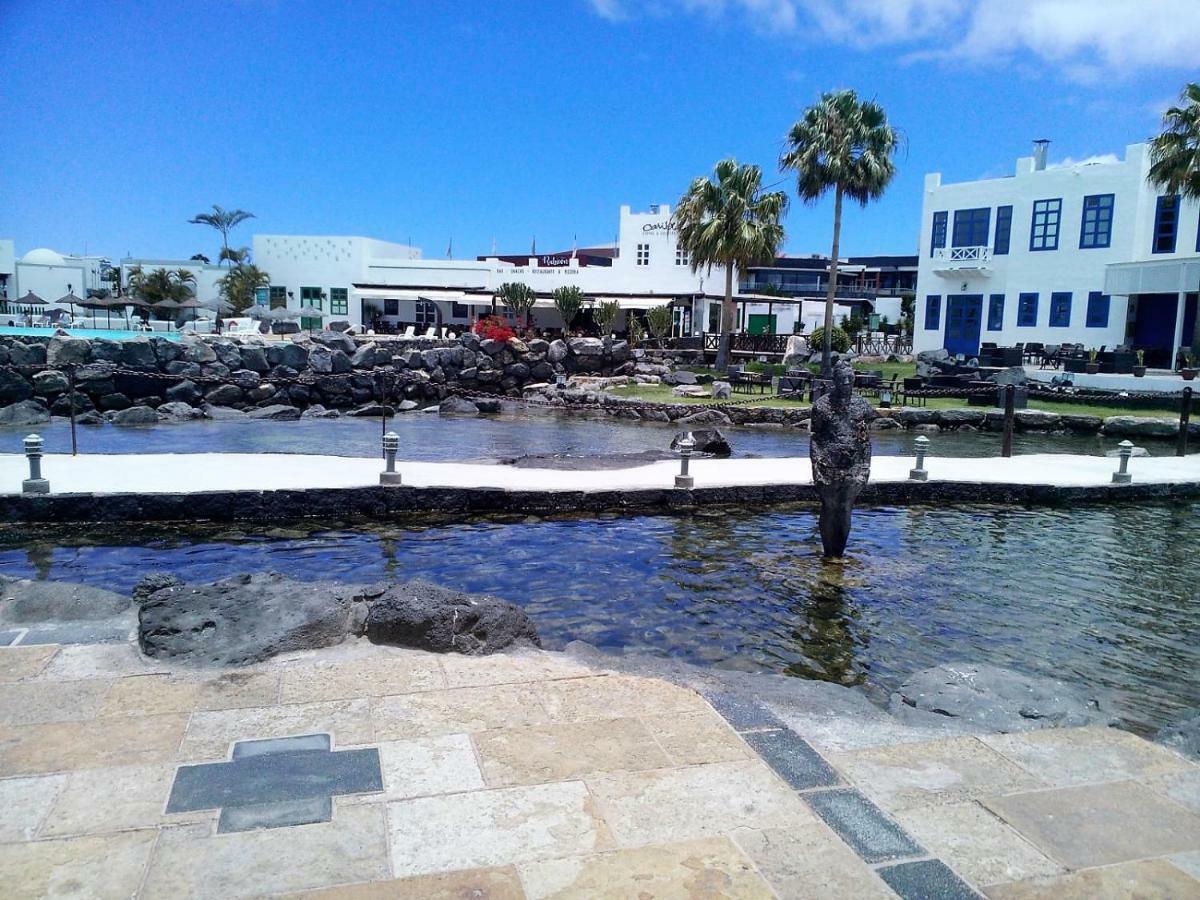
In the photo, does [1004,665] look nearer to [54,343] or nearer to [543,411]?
[543,411]

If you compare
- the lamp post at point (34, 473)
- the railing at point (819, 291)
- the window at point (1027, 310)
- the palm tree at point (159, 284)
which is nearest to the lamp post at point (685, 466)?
the lamp post at point (34, 473)

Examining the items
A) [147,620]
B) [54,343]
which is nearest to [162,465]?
[147,620]

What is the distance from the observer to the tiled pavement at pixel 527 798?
11.0 ft

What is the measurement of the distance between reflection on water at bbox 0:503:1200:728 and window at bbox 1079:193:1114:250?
27.4 meters

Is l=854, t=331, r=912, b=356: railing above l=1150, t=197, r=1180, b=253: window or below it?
below

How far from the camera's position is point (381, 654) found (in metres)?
5.86

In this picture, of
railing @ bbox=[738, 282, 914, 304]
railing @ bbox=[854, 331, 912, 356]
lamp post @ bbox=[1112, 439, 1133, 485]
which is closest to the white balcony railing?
railing @ bbox=[854, 331, 912, 356]

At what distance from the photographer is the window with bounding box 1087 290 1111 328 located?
35375 millimetres

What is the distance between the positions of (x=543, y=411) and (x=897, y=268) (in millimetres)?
50827

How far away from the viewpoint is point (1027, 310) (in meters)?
37.7

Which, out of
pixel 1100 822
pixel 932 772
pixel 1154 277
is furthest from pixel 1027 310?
pixel 1100 822

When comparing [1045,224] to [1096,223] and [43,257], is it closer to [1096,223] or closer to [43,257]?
[1096,223]

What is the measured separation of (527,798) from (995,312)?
40.0m

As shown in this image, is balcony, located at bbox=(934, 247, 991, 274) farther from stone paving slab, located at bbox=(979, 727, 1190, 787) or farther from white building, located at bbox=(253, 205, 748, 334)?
stone paving slab, located at bbox=(979, 727, 1190, 787)
